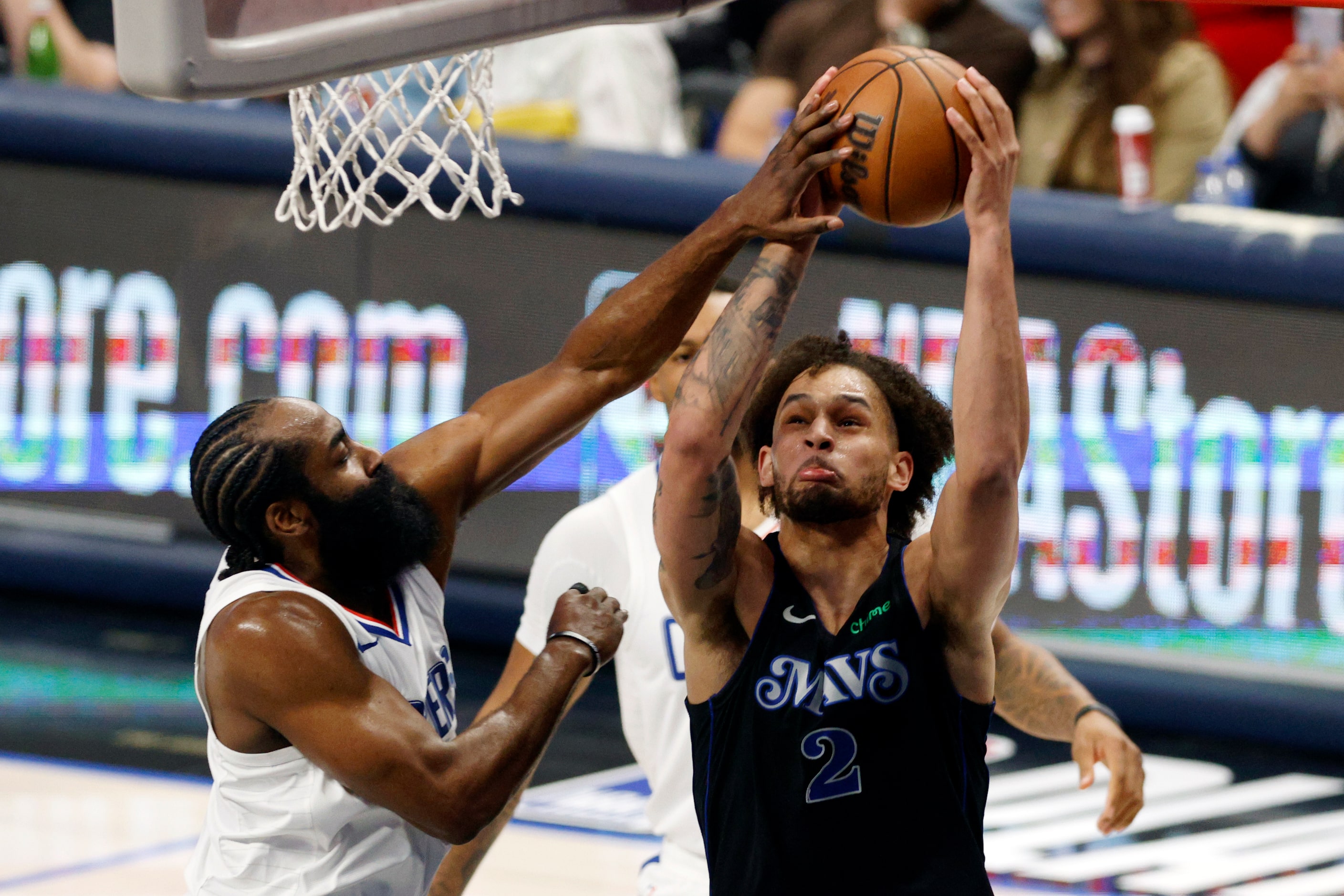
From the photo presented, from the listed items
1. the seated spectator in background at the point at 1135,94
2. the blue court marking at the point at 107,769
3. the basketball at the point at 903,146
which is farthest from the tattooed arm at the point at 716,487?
the seated spectator in background at the point at 1135,94

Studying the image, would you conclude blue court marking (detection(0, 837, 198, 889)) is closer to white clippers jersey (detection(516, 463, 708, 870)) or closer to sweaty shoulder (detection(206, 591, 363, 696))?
white clippers jersey (detection(516, 463, 708, 870))

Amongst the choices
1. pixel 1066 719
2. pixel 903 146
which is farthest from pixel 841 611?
pixel 1066 719

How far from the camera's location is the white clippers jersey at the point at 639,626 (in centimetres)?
371

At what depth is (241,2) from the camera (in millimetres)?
2562

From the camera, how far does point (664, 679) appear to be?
12.4ft

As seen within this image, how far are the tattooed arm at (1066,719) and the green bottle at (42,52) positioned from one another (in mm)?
5304

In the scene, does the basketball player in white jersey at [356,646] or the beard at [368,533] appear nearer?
the basketball player in white jersey at [356,646]

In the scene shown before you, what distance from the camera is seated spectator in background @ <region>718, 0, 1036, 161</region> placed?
6.82 meters

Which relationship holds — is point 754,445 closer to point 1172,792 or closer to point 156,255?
point 1172,792

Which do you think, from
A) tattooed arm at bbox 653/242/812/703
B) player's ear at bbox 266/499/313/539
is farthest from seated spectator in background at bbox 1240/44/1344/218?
player's ear at bbox 266/499/313/539

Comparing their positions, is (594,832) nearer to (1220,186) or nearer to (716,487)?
(716,487)

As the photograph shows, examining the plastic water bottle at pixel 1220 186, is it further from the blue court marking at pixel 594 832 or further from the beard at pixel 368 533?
the beard at pixel 368 533

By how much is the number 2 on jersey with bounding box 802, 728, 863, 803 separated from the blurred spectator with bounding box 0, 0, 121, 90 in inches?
216

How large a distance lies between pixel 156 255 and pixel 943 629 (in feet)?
15.7
